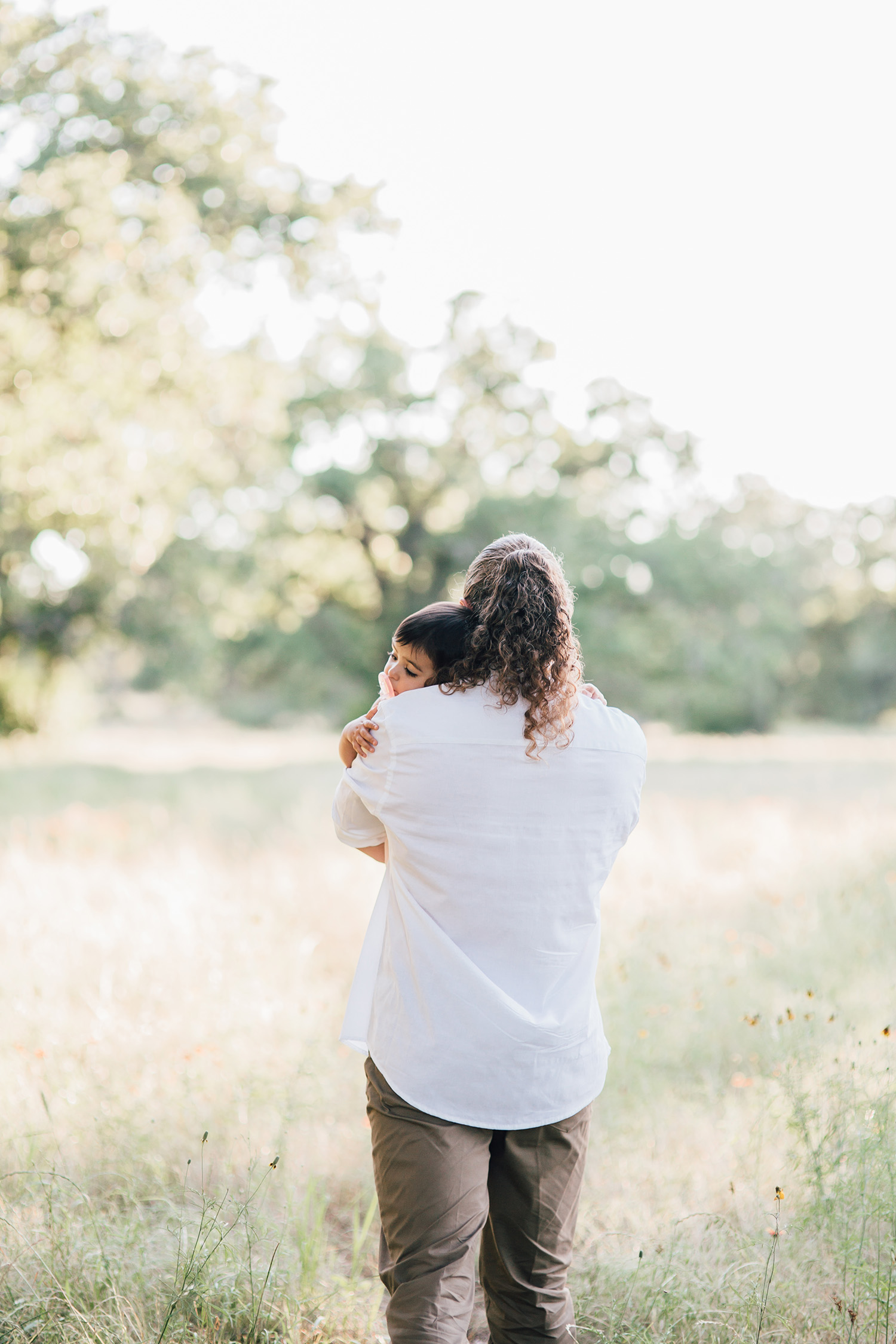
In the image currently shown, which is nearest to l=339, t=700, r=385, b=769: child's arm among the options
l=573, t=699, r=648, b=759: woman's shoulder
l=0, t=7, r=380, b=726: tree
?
l=573, t=699, r=648, b=759: woman's shoulder

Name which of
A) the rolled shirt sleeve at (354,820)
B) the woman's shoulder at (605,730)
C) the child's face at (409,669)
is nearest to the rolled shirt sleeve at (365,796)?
the rolled shirt sleeve at (354,820)

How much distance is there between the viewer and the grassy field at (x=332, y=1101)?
2514mm

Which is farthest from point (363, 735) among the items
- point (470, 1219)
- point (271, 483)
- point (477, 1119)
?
point (271, 483)

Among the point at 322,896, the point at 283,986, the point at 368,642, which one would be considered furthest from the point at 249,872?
the point at 368,642

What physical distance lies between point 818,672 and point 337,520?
2686 centimetres

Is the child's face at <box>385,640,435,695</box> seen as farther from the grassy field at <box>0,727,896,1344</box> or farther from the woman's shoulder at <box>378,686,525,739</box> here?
the grassy field at <box>0,727,896,1344</box>

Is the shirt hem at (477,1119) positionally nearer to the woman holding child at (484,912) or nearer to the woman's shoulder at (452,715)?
the woman holding child at (484,912)

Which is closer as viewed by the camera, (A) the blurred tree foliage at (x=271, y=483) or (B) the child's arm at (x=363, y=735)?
(B) the child's arm at (x=363, y=735)

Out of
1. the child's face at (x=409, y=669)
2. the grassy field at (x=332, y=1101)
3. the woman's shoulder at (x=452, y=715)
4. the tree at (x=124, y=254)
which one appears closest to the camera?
the woman's shoulder at (x=452, y=715)

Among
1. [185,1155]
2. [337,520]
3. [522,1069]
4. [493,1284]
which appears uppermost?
[522,1069]

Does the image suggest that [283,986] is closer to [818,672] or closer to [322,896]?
[322,896]

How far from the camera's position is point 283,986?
4.71m

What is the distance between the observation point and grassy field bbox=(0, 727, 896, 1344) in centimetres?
251

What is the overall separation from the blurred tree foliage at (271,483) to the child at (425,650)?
1.26ft
